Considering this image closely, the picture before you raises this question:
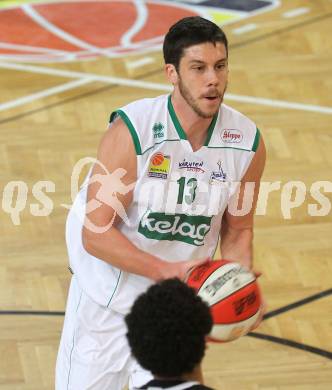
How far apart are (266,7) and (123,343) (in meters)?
7.11

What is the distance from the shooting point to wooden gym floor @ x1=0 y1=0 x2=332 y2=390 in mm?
6324

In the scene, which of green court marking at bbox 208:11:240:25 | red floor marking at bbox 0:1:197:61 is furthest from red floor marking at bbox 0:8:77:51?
green court marking at bbox 208:11:240:25

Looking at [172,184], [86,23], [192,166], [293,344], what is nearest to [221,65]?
[192,166]

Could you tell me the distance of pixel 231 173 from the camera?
489 cm

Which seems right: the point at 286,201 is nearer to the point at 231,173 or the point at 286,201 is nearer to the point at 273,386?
the point at 273,386

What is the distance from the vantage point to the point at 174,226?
16.1ft

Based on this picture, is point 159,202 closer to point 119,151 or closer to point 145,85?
point 119,151

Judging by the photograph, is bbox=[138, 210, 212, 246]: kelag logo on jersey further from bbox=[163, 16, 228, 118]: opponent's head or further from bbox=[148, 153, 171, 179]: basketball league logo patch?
bbox=[163, 16, 228, 118]: opponent's head

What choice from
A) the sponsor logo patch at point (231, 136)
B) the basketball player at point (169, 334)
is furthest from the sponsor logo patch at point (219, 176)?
the basketball player at point (169, 334)

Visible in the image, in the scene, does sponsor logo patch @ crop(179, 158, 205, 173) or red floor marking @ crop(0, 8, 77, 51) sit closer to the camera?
sponsor logo patch @ crop(179, 158, 205, 173)

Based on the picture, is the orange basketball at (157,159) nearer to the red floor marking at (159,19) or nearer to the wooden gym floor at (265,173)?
the wooden gym floor at (265,173)

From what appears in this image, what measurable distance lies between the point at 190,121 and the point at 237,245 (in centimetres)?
67

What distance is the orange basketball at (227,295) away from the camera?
453cm

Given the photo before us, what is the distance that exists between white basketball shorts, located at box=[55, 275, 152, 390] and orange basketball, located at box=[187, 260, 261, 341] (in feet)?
2.05
